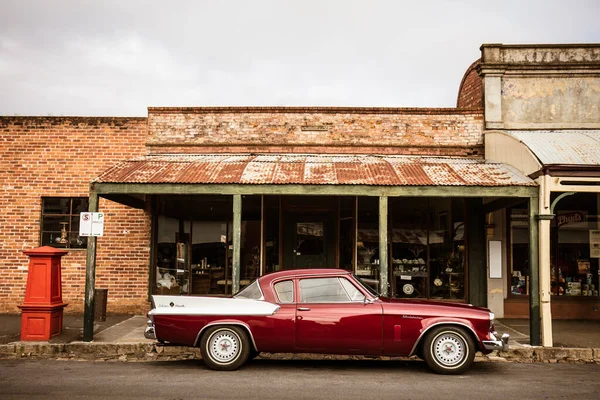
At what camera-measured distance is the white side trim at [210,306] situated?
7.58m

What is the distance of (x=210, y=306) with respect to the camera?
7.67 m

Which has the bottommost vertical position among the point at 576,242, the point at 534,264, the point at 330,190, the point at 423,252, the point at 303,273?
the point at 303,273

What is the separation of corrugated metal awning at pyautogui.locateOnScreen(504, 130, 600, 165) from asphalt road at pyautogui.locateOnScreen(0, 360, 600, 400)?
3.63 metres

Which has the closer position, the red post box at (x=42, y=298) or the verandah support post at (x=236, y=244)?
the red post box at (x=42, y=298)

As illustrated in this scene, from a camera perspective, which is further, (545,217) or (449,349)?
(545,217)

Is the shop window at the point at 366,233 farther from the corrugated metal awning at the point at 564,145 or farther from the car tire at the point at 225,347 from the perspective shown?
the car tire at the point at 225,347

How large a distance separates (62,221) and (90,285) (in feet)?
12.1

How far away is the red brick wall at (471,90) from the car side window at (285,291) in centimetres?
771

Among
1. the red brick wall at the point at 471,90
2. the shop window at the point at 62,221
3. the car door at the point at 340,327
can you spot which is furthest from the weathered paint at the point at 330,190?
the red brick wall at the point at 471,90

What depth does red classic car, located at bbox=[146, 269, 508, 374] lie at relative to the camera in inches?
294

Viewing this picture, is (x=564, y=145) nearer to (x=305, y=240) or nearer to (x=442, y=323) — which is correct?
(x=442, y=323)

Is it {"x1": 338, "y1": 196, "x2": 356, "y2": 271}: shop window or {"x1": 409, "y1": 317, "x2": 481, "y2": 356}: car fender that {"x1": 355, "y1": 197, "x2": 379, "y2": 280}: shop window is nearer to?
{"x1": 338, "y1": 196, "x2": 356, "y2": 271}: shop window

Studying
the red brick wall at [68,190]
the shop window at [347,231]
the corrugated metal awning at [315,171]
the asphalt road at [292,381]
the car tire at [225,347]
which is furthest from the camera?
the shop window at [347,231]

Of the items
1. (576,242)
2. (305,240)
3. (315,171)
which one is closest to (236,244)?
(315,171)
